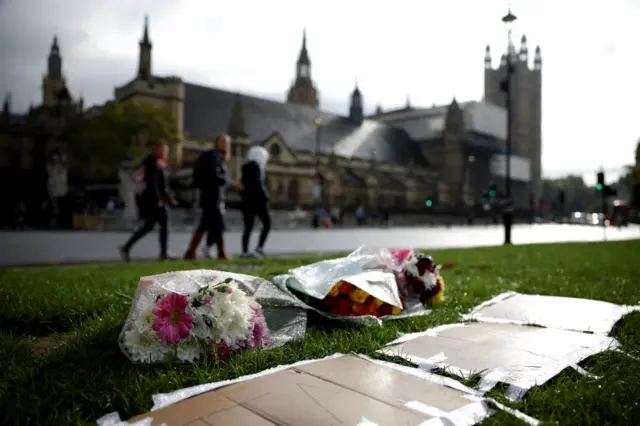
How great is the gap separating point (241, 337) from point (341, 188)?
63.1m

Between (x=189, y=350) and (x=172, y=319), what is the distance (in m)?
0.18

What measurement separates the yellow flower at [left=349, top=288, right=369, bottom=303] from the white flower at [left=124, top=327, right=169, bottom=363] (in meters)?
1.45

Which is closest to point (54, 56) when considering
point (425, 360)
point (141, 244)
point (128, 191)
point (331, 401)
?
point (141, 244)

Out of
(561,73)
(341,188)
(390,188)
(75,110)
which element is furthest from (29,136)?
(561,73)

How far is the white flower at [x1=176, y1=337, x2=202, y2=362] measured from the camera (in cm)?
258

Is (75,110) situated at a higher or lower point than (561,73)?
higher

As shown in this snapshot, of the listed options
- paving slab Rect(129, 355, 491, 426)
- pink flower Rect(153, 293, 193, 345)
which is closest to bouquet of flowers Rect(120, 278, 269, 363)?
pink flower Rect(153, 293, 193, 345)

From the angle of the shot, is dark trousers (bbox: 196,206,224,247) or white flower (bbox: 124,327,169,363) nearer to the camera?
white flower (bbox: 124,327,169,363)

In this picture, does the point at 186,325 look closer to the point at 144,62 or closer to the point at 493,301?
the point at 493,301

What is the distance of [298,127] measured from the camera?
2697 inches

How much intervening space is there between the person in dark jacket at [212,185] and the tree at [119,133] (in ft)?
106

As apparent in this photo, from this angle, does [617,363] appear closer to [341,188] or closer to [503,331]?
[503,331]

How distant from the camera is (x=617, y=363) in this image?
2.67 meters

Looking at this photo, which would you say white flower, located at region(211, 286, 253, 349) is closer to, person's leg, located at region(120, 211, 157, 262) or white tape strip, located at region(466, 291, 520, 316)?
white tape strip, located at region(466, 291, 520, 316)
